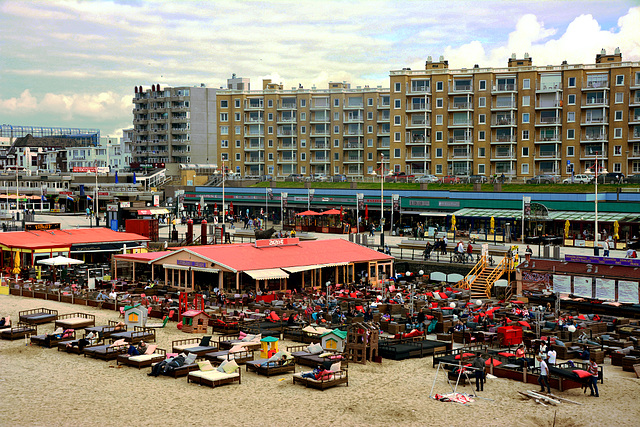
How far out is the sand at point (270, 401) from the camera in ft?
65.9

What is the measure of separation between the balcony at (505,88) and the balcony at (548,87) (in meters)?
2.98

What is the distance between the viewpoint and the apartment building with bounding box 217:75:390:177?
381 ft

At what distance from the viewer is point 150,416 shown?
20156 millimetres

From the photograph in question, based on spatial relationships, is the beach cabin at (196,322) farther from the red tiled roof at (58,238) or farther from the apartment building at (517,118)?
the apartment building at (517,118)

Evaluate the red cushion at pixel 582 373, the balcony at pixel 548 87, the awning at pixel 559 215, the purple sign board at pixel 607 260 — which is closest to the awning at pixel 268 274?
the purple sign board at pixel 607 260

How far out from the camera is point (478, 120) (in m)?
99.9

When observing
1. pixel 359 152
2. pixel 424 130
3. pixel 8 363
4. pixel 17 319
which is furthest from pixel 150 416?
pixel 359 152

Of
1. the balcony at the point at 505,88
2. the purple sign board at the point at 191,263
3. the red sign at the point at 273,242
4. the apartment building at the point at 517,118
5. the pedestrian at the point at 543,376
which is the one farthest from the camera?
the balcony at the point at 505,88

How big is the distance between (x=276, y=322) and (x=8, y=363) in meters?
11.3

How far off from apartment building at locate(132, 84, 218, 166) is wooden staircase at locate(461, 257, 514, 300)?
104819mm

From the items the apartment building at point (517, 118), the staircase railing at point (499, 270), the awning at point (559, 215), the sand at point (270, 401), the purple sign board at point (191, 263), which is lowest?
the sand at point (270, 401)

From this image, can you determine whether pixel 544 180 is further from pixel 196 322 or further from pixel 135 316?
pixel 135 316

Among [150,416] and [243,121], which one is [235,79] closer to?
[243,121]

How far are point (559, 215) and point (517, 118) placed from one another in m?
34.7
